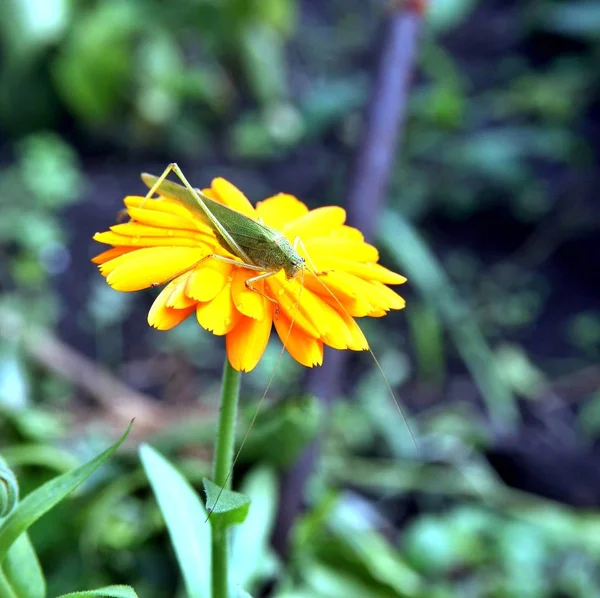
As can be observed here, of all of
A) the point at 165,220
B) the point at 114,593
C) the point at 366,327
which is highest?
the point at 366,327

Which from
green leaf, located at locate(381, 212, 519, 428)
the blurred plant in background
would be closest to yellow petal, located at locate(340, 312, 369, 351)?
the blurred plant in background

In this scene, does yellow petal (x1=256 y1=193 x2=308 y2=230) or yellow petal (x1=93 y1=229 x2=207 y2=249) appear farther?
yellow petal (x1=256 y1=193 x2=308 y2=230)

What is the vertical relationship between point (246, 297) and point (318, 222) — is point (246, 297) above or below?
below

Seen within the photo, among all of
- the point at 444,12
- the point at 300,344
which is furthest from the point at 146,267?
the point at 444,12

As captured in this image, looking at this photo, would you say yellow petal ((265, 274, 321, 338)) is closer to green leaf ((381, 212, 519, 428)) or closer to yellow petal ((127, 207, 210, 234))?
yellow petal ((127, 207, 210, 234))

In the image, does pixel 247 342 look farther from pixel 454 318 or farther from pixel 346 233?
pixel 454 318

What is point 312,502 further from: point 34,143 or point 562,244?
point 34,143
